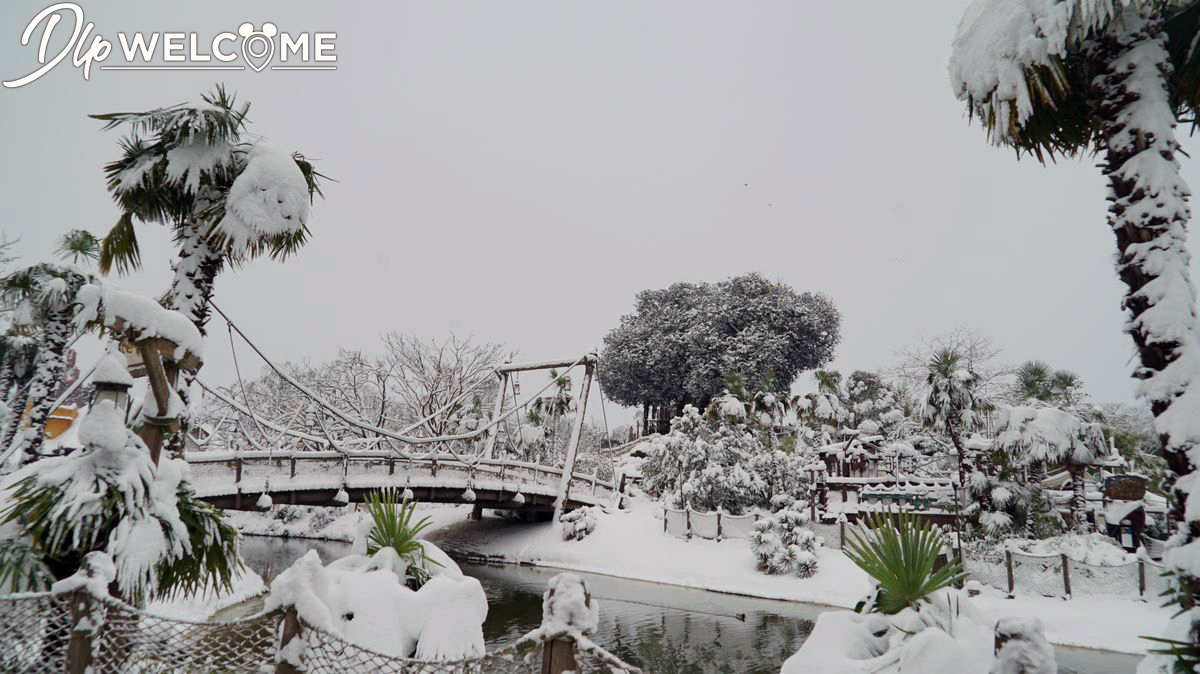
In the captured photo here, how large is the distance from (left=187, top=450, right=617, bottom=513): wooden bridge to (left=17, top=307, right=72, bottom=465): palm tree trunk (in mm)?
2607

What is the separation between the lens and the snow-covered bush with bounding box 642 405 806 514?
65.1 ft

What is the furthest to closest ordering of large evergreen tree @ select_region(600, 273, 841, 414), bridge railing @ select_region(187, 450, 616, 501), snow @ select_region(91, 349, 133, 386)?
large evergreen tree @ select_region(600, 273, 841, 414) < bridge railing @ select_region(187, 450, 616, 501) < snow @ select_region(91, 349, 133, 386)

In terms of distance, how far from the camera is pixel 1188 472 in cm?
419

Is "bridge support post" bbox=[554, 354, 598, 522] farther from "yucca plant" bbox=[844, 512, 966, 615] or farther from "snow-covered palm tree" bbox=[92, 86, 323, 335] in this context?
"yucca plant" bbox=[844, 512, 966, 615]

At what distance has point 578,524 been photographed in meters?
20.9

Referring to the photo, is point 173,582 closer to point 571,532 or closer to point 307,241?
point 307,241

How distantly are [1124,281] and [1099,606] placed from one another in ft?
35.0

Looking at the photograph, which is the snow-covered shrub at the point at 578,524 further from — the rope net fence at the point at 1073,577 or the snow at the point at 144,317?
the snow at the point at 144,317

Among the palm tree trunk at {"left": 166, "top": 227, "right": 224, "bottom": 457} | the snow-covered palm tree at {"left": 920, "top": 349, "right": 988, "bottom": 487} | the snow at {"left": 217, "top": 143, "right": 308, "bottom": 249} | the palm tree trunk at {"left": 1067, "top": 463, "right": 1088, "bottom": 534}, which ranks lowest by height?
the palm tree trunk at {"left": 1067, "top": 463, "right": 1088, "bottom": 534}

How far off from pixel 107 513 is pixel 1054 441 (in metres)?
16.8

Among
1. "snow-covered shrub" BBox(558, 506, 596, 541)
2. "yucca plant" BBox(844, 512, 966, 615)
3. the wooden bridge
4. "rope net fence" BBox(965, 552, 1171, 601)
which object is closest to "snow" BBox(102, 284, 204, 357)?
"yucca plant" BBox(844, 512, 966, 615)

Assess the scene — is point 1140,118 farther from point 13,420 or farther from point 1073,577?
point 13,420

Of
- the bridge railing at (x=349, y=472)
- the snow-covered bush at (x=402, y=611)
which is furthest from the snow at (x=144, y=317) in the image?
the bridge railing at (x=349, y=472)

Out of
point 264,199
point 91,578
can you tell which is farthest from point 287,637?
point 264,199
